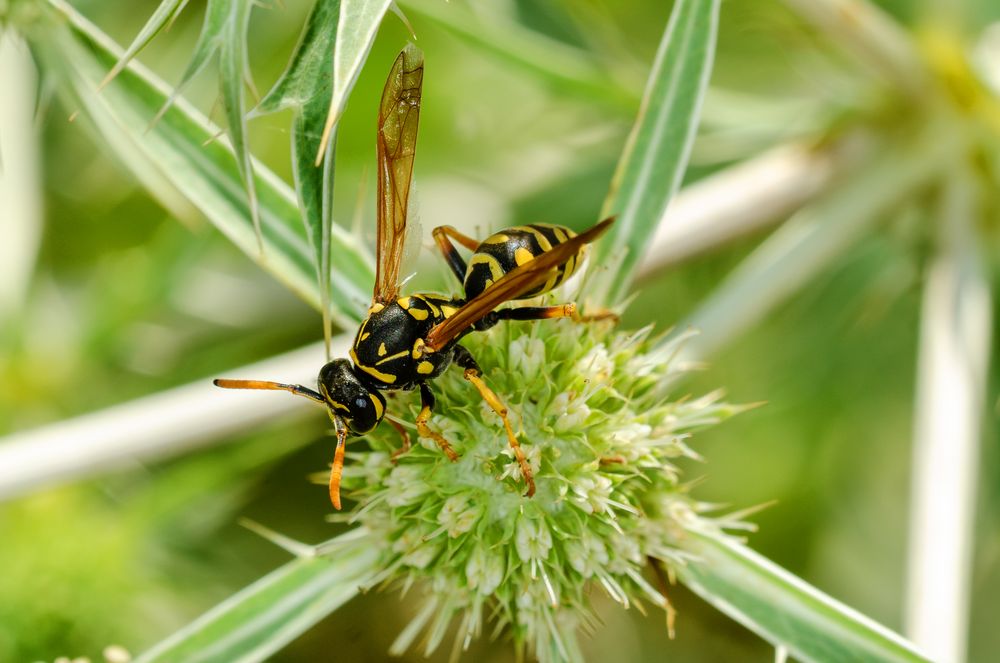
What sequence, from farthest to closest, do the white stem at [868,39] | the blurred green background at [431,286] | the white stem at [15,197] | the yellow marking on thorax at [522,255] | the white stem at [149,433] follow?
the white stem at [15,197] → the blurred green background at [431,286] → the white stem at [868,39] → the white stem at [149,433] → the yellow marking on thorax at [522,255]

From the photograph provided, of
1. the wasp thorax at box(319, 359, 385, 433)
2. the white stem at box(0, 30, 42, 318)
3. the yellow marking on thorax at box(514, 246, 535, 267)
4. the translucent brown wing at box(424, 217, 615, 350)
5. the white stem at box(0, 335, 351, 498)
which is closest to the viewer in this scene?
the translucent brown wing at box(424, 217, 615, 350)

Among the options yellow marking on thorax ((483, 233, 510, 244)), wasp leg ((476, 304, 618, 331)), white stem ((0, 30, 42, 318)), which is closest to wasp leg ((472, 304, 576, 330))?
wasp leg ((476, 304, 618, 331))

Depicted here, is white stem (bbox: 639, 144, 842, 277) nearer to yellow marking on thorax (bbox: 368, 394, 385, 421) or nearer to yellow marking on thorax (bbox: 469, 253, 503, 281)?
yellow marking on thorax (bbox: 469, 253, 503, 281)

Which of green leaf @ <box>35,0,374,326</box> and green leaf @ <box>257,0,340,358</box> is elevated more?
green leaf @ <box>35,0,374,326</box>

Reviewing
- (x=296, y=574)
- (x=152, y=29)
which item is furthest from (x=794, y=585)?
(x=152, y=29)

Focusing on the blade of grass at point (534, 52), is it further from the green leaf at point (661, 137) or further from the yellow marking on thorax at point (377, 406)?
the yellow marking on thorax at point (377, 406)

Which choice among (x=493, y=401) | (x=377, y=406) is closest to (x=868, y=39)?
(x=493, y=401)

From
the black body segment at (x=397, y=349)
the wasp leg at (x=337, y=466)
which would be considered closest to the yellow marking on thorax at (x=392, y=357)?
the black body segment at (x=397, y=349)
